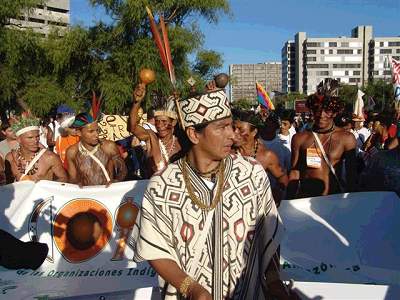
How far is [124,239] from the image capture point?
16.4 ft

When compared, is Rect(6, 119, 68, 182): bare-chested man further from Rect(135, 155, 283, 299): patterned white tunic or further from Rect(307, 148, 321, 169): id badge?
Rect(135, 155, 283, 299): patterned white tunic

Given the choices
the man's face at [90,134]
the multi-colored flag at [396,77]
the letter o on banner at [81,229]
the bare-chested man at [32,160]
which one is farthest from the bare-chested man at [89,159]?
the multi-colored flag at [396,77]

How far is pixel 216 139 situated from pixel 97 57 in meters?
29.2

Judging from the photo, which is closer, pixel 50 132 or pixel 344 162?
pixel 344 162

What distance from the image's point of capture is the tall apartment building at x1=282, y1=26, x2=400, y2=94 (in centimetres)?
18846

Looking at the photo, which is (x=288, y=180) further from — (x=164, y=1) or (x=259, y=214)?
(x=164, y=1)

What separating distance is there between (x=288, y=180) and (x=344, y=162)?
0.64 meters

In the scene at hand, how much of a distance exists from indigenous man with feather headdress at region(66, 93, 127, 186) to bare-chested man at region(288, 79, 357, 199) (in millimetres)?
2164

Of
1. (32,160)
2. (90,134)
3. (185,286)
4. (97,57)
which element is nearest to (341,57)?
(97,57)

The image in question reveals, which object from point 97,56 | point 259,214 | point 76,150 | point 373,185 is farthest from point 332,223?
point 97,56

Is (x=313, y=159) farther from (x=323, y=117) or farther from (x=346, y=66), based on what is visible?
(x=346, y=66)

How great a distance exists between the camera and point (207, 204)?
262cm

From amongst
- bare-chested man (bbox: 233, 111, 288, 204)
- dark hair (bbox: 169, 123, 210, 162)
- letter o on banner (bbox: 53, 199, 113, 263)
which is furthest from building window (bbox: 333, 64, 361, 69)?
dark hair (bbox: 169, 123, 210, 162)

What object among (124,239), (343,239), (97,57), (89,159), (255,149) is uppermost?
(97,57)
